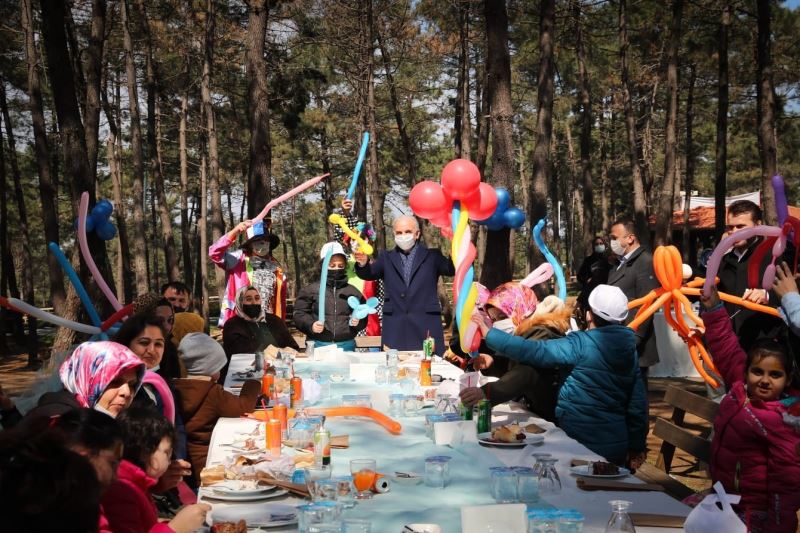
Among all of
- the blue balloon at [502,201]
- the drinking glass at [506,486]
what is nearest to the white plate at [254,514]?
the drinking glass at [506,486]

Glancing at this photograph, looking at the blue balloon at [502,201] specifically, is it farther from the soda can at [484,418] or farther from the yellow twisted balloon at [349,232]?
the soda can at [484,418]

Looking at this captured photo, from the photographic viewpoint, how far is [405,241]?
7.23 metres

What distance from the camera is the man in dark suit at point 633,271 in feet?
22.8

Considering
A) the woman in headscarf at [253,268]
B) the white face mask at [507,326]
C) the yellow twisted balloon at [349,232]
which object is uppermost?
the yellow twisted balloon at [349,232]

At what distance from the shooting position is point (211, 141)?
19578 millimetres

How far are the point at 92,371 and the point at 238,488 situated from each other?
864mm

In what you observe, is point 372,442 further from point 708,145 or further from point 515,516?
point 708,145

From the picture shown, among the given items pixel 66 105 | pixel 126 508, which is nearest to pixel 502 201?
pixel 126 508

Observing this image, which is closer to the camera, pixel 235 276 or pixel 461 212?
pixel 461 212

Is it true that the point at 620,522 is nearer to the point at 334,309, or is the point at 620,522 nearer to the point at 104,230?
the point at 334,309

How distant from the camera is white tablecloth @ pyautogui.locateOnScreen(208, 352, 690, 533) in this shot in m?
2.72

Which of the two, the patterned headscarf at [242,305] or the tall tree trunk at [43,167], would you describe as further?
the tall tree trunk at [43,167]

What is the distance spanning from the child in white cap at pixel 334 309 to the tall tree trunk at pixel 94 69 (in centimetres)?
536

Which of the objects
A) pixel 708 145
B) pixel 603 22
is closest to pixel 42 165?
pixel 603 22
